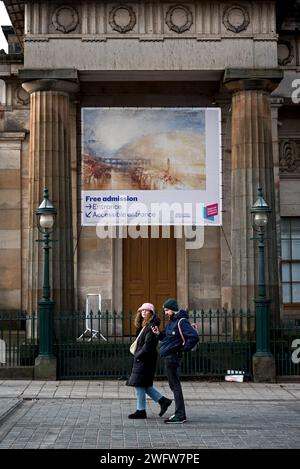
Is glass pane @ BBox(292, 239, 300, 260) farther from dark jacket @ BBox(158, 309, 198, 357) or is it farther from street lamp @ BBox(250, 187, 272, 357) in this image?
dark jacket @ BBox(158, 309, 198, 357)

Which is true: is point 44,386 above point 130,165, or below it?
below

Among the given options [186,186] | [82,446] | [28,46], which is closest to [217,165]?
[186,186]

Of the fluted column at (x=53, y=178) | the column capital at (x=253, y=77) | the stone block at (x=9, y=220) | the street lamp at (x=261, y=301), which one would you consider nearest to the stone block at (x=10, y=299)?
the stone block at (x=9, y=220)

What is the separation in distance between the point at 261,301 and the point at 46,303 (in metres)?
4.47

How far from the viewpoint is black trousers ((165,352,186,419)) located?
1230 cm

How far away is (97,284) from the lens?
837 inches

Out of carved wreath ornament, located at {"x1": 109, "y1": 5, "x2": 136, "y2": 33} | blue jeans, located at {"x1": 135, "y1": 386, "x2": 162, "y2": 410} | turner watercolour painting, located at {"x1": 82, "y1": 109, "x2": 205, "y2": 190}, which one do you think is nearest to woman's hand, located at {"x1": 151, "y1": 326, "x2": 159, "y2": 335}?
blue jeans, located at {"x1": 135, "y1": 386, "x2": 162, "y2": 410}

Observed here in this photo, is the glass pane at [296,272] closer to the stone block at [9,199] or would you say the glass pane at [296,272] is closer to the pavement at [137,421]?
the pavement at [137,421]

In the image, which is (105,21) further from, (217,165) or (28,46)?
(217,165)

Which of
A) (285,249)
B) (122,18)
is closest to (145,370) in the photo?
(122,18)

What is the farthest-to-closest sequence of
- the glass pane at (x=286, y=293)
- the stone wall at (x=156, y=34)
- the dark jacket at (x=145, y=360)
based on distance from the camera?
the glass pane at (x=286, y=293) < the stone wall at (x=156, y=34) < the dark jacket at (x=145, y=360)

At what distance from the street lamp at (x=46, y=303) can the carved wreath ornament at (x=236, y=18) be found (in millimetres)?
5978

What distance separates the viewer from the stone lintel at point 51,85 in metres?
19.0
